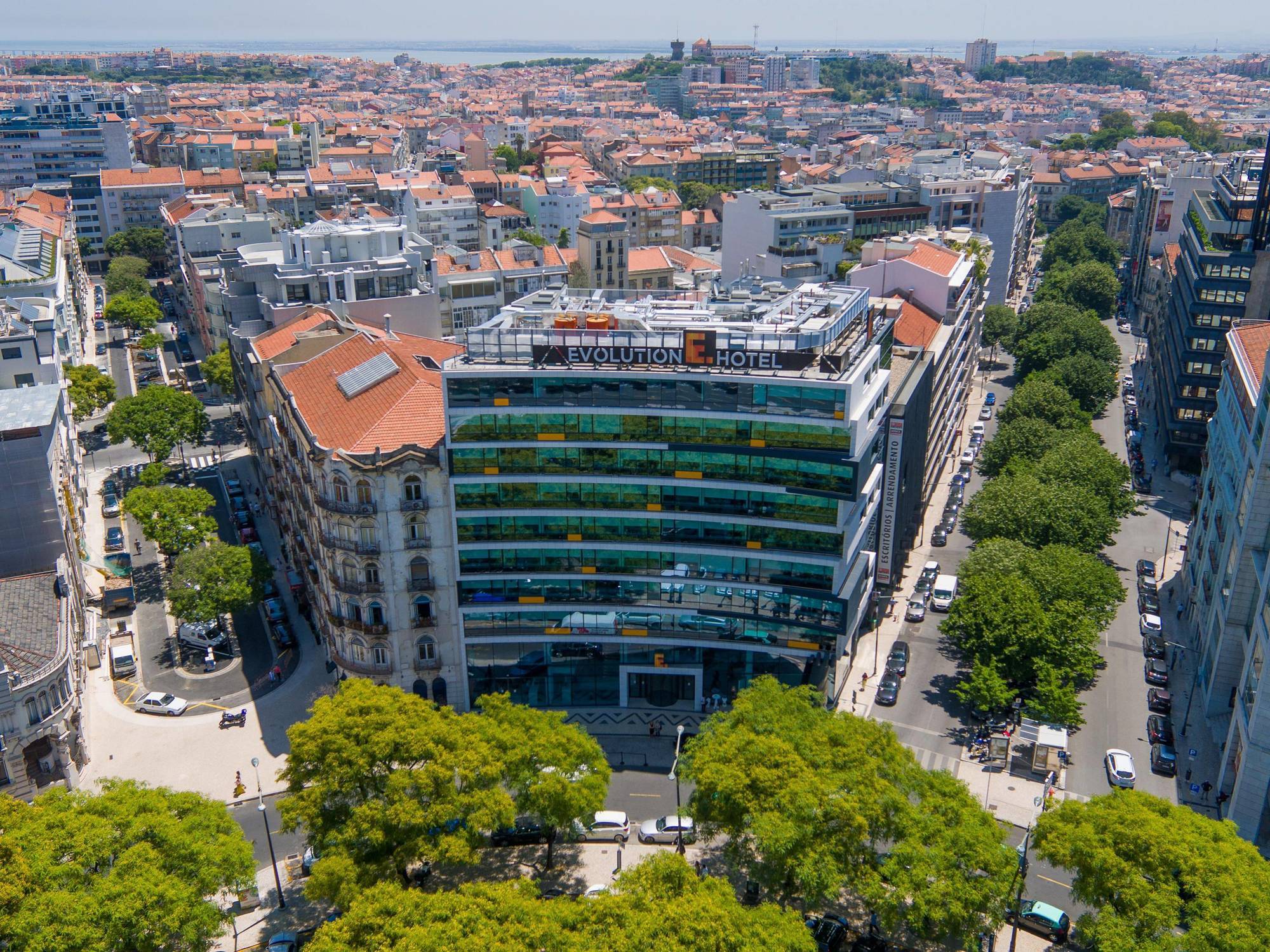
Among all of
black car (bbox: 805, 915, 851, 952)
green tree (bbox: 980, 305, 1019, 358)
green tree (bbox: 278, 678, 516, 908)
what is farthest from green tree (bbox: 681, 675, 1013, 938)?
green tree (bbox: 980, 305, 1019, 358)

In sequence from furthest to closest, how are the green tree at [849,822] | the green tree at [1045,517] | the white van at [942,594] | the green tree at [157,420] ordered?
the green tree at [157,420], the white van at [942,594], the green tree at [1045,517], the green tree at [849,822]

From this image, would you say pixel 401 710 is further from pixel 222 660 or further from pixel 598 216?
pixel 598 216

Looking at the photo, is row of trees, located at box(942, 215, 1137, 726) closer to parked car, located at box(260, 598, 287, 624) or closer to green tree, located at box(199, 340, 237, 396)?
parked car, located at box(260, 598, 287, 624)

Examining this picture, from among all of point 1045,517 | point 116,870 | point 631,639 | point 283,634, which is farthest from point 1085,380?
point 116,870

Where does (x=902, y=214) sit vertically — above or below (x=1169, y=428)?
above

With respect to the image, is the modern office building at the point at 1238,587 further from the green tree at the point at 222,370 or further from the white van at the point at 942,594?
the green tree at the point at 222,370

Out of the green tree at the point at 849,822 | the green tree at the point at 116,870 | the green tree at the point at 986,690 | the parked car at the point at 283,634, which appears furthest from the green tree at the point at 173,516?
the green tree at the point at 986,690

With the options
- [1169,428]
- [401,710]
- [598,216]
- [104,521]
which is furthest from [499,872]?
[598,216]
